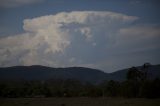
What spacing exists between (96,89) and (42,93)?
17505 mm

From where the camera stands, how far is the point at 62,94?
315 ft

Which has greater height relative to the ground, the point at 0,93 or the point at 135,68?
the point at 135,68

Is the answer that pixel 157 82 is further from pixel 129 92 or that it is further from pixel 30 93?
pixel 30 93

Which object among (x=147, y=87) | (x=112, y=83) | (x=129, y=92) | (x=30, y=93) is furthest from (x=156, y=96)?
(x=30, y=93)

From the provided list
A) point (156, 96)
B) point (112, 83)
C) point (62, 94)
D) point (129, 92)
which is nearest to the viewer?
point (156, 96)

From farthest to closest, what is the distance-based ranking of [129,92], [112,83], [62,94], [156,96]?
[62,94], [112,83], [129,92], [156,96]

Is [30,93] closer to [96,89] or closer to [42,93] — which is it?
[42,93]

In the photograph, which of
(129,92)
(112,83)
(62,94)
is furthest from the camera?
(62,94)

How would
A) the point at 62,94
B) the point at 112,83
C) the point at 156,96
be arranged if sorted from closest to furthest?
the point at 156,96 → the point at 112,83 → the point at 62,94

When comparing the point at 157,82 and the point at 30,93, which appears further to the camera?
the point at 30,93

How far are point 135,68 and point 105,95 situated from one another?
11.2 metres

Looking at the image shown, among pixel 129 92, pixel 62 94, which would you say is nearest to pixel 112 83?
pixel 129 92

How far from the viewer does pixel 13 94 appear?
92.6m

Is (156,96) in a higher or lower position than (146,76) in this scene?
lower
